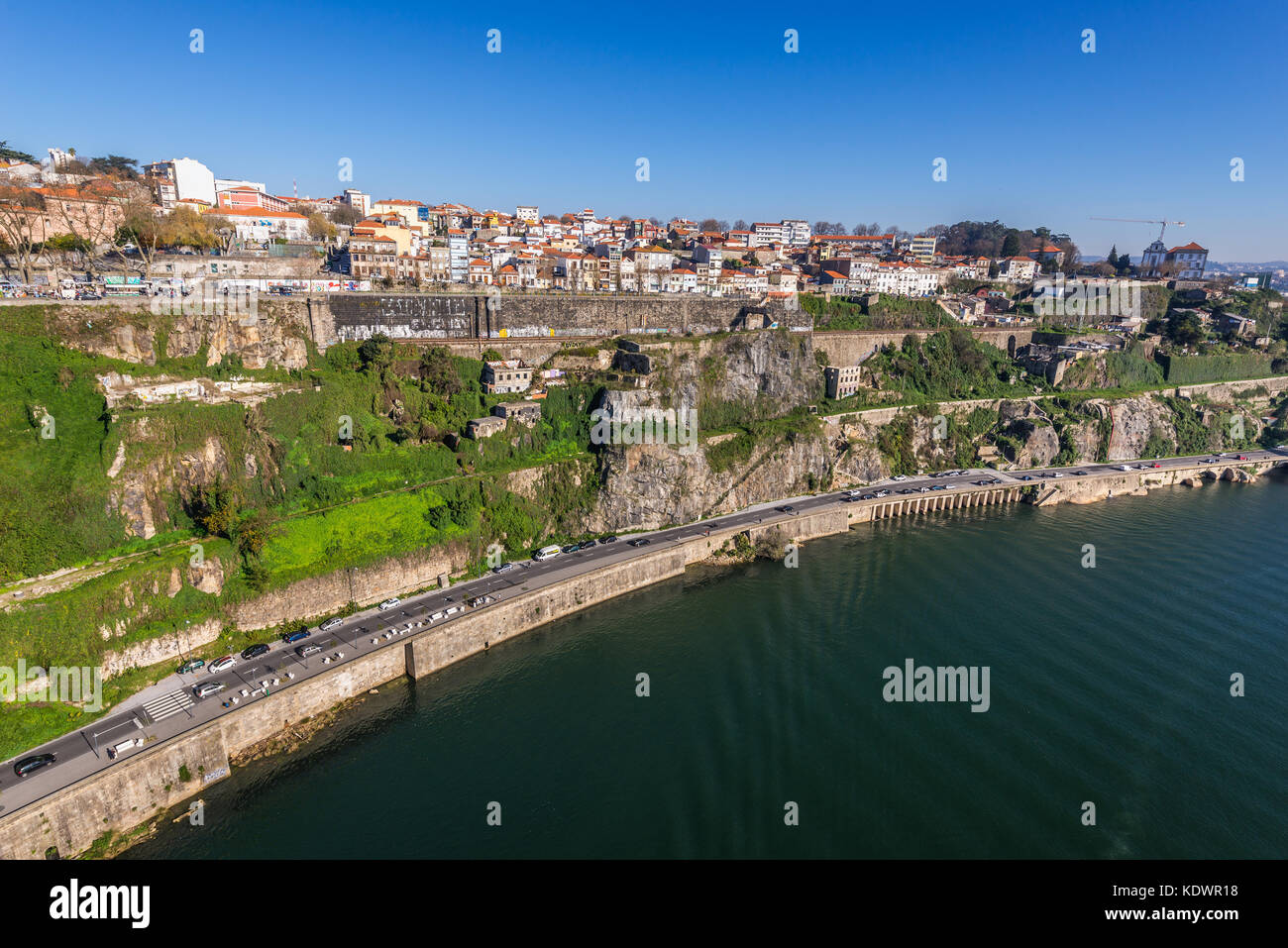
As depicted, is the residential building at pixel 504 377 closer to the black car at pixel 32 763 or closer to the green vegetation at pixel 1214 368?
the black car at pixel 32 763

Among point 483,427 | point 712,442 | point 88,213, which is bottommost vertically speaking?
point 712,442

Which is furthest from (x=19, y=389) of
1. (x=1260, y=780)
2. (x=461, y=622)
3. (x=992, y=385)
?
(x=992, y=385)

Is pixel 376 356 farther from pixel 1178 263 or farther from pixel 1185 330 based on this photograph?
pixel 1178 263

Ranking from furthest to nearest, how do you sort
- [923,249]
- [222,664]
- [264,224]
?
[923,249] → [264,224] → [222,664]

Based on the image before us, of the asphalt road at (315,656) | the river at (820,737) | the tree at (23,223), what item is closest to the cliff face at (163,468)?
the asphalt road at (315,656)

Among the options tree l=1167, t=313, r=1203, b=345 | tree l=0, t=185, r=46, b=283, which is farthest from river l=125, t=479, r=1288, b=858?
tree l=1167, t=313, r=1203, b=345

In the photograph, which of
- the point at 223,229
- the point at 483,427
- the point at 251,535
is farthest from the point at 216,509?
the point at 223,229

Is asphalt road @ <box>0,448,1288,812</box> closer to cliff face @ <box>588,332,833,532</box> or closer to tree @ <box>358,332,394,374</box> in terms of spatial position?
cliff face @ <box>588,332,833,532</box>

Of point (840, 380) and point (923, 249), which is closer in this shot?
point (840, 380)
